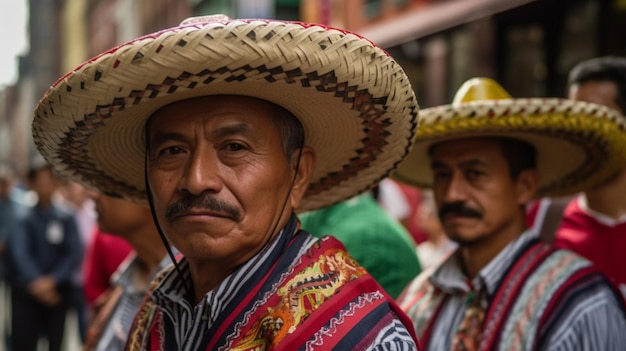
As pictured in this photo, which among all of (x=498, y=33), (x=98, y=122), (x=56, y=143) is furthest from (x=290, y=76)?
(x=498, y=33)

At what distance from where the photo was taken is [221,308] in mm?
2010

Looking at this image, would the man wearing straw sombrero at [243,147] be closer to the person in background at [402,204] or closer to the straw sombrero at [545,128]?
the straw sombrero at [545,128]

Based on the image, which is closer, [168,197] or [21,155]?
[168,197]

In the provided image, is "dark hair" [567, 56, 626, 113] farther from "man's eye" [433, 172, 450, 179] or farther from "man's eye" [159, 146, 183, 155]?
"man's eye" [159, 146, 183, 155]

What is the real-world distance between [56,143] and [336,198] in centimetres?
95

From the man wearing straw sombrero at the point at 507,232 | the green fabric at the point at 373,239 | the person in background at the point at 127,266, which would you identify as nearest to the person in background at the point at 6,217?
the person in background at the point at 127,266

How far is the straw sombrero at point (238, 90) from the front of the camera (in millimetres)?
1770

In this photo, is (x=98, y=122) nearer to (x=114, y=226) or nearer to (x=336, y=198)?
(x=336, y=198)

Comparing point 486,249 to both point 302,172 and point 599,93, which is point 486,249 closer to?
point 302,172

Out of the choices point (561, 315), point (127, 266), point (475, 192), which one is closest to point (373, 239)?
point (475, 192)

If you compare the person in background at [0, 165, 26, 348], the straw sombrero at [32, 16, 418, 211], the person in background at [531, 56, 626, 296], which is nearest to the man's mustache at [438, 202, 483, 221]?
the straw sombrero at [32, 16, 418, 211]

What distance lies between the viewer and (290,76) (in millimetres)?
1907

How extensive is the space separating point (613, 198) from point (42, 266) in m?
5.70

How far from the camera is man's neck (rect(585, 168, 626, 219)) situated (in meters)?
3.85
